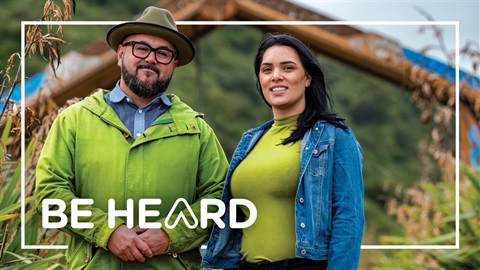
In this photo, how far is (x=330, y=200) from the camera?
3.42 metres

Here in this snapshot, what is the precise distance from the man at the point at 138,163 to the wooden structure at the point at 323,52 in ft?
5.48

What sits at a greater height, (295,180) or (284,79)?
(284,79)

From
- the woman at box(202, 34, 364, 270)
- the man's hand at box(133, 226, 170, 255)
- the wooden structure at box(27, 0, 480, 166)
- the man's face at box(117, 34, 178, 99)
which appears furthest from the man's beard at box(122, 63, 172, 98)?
the wooden structure at box(27, 0, 480, 166)

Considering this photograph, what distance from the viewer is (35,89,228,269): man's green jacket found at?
142 inches

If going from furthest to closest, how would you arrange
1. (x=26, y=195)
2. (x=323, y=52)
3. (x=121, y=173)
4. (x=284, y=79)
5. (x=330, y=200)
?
(x=323, y=52) < (x=26, y=195) < (x=121, y=173) < (x=284, y=79) < (x=330, y=200)

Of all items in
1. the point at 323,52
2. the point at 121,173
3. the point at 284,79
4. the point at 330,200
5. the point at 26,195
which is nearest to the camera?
the point at 330,200

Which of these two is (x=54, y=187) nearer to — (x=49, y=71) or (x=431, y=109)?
(x=49, y=71)

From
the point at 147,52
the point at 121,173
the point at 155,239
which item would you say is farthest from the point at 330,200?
the point at 147,52

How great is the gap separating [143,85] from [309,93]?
0.65m

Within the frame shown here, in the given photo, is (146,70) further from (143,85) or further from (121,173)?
(121,173)

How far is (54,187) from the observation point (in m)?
3.57

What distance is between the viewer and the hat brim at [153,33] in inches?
147

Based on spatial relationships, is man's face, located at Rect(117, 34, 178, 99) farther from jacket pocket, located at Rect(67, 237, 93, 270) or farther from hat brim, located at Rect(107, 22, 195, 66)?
jacket pocket, located at Rect(67, 237, 93, 270)

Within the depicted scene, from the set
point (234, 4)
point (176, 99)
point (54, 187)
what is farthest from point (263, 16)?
point (54, 187)
